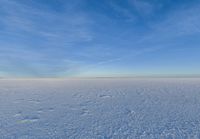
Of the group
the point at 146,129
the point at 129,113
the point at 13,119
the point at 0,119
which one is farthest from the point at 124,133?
the point at 0,119

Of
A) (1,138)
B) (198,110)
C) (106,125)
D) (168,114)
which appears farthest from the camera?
(198,110)

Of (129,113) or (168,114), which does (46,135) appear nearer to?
(129,113)

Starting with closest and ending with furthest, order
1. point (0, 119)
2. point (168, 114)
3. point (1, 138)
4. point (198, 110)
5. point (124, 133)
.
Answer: point (1, 138)
point (124, 133)
point (0, 119)
point (168, 114)
point (198, 110)

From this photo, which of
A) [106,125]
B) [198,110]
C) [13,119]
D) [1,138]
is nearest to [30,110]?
[13,119]

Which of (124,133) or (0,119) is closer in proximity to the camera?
(124,133)

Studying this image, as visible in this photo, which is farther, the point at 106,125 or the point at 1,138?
the point at 106,125

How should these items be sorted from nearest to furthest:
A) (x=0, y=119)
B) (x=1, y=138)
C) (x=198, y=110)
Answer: (x=1, y=138)
(x=0, y=119)
(x=198, y=110)

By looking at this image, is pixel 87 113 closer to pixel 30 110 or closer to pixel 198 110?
pixel 30 110

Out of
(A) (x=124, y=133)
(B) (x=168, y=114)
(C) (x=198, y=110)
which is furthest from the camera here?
(C) (x=198, y=110)
